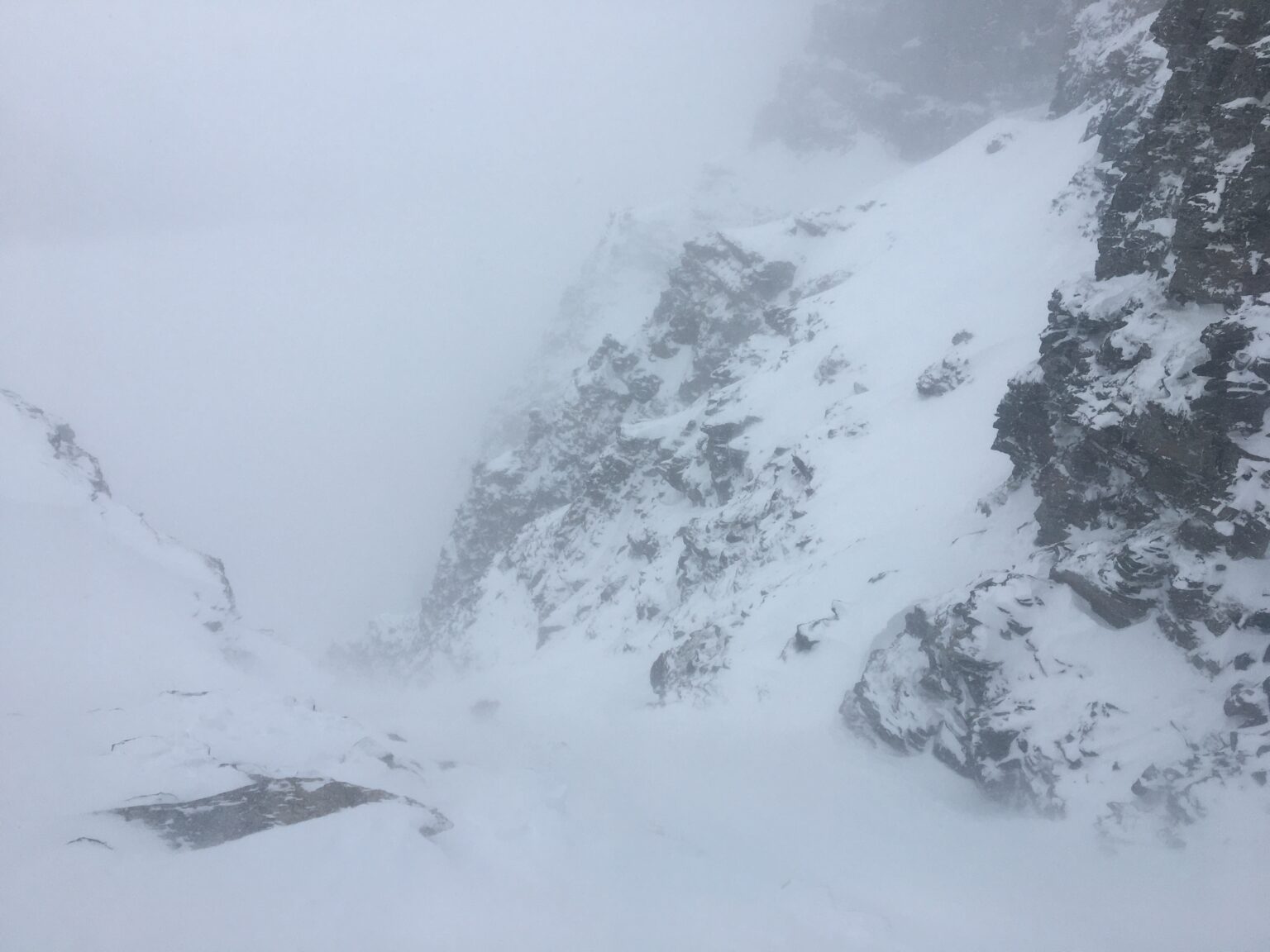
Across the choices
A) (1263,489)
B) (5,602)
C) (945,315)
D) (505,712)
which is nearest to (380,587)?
(505,712)

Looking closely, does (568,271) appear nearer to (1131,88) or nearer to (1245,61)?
(1131,88)

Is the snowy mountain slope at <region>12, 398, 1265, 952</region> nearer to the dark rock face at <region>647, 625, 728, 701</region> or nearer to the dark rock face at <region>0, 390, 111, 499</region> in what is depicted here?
the dark rock face at <region>647, 625, 728, 701</region>

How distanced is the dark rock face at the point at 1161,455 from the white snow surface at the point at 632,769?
2.89 feet

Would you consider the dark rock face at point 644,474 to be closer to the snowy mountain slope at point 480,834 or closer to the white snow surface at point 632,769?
the white snow surface at point 632,769

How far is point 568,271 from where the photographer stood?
93.8m

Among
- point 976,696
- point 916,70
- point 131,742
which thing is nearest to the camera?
point 131,742

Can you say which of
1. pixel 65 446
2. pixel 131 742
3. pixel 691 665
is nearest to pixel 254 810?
pixel 131 742

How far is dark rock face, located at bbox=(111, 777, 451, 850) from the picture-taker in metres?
9.41

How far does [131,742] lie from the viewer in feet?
37.4

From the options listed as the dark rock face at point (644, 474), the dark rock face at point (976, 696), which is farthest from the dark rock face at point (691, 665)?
the dark rock face at point (976, 696)

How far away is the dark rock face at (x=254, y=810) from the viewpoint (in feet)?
30.9

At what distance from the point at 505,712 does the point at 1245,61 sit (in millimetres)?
29415

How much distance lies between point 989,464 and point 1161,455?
731cm

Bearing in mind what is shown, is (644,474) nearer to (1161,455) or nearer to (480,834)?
(1161,455)
